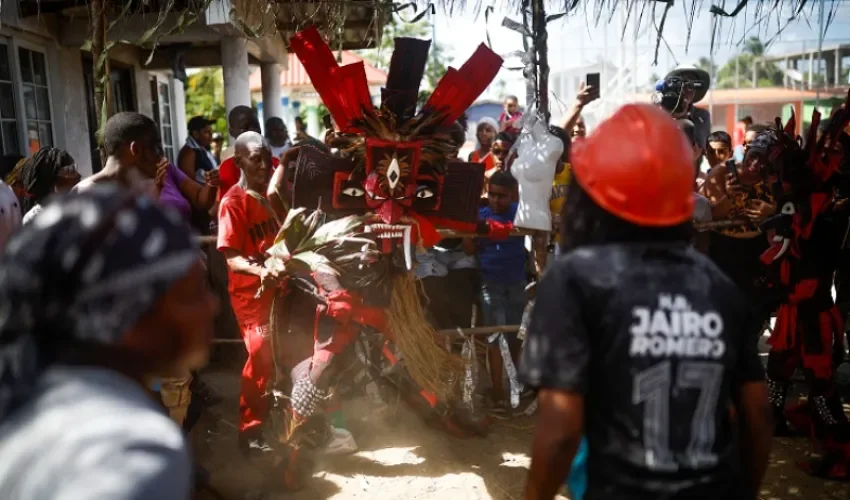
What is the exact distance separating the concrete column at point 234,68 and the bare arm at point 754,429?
762 centimetres

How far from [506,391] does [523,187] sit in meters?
1.77

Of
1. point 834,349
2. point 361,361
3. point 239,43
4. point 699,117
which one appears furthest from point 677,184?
point 239,43

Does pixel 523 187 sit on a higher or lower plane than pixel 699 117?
lower

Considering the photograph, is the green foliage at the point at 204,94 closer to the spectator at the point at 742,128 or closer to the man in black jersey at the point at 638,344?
the spectator at the point at 742,128

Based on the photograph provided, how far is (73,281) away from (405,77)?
2.58 metres

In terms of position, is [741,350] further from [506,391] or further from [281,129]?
[281,129]

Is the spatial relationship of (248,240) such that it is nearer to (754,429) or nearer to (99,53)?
(99,53)

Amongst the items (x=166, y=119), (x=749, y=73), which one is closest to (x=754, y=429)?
(x=166, y=119)

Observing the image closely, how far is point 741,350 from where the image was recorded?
5.04ft

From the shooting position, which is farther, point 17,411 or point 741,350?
point 741,350

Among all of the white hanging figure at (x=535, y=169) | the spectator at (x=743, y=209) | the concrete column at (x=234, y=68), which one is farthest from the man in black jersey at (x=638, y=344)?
the concrete column at (x=234, y=68)

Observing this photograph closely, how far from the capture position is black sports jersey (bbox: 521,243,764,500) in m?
1.42

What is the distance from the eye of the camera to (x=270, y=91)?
11.0 metres

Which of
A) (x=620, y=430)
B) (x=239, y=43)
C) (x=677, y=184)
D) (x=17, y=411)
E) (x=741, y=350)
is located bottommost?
(x=620, y=430)
